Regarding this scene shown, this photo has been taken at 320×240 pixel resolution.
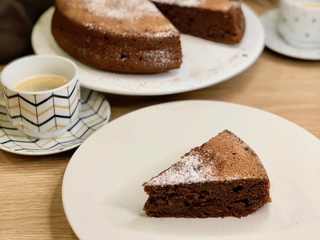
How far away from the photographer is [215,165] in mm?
1044

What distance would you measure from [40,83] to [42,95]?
0.45 feet

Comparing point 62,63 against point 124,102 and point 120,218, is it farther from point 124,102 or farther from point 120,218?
point 120,218

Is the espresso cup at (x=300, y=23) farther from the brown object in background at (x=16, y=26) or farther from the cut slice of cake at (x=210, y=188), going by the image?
the brown object in background at (x=16, y=26)

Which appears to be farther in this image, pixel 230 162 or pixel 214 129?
pixel 214 129

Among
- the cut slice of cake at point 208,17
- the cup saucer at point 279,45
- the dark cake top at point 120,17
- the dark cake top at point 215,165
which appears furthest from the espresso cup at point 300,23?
the dark cake top at point 215,165

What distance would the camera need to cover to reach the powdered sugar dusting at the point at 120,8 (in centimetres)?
144

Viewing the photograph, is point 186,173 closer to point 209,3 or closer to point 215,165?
point 215,165

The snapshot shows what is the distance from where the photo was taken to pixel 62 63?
1.33 metres

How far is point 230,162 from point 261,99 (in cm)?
46

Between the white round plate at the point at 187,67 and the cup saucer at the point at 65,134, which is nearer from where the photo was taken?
the cup saucer at the point at 65,134

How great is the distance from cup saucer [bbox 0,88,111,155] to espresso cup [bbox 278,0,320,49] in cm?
70

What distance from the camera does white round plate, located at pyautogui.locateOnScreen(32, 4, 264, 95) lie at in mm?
1351

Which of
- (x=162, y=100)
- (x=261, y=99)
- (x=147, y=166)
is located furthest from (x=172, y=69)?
(x=147, y=166)

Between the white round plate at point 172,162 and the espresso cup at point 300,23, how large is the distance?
1.63 ft
